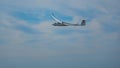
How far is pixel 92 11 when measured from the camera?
358 centimetres

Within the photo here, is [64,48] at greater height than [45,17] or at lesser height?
lesser

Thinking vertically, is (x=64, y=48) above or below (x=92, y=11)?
below

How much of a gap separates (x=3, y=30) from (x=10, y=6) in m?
0.30

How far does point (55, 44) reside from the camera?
3.46m

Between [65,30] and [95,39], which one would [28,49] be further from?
[95,39]

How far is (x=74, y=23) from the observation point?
3.51 m

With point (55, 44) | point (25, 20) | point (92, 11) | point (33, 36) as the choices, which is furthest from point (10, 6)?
point (92, 11)

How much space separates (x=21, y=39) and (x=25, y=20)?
9.2 inches

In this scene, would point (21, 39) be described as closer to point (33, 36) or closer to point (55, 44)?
point (33, 36)

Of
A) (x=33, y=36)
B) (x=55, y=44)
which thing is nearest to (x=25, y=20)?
(x=33, y=36)

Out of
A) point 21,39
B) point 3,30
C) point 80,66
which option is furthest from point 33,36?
point 80,66

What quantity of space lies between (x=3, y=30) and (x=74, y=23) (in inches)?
34.6

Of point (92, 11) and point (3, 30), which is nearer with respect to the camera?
point (3, 30)

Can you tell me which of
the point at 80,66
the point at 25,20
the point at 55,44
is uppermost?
the point at 25,20
